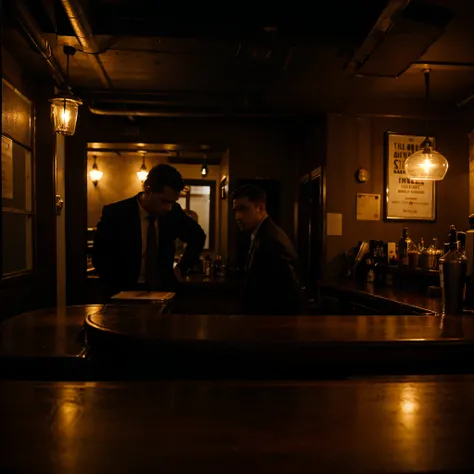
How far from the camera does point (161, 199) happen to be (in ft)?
11.1

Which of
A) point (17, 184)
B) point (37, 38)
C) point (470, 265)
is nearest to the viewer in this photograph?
point (470, 265)

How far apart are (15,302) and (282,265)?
2844 millimetres

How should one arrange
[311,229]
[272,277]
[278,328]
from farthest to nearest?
[311,229], [272,277], [278,328]

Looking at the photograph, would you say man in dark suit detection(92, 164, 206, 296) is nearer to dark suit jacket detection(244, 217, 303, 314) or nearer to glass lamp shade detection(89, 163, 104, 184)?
dark suit jacket detection(244, 217, 303, 314)

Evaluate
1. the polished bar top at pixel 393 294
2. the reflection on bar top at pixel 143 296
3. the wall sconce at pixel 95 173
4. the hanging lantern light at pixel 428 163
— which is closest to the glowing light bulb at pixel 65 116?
the reflection on bar top at pixel 143 296

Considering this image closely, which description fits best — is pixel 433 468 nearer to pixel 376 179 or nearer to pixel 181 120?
pixel 376 179

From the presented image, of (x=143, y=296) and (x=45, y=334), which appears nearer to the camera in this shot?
(x=45, y=334)

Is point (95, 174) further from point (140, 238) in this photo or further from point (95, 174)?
point (140, 238)

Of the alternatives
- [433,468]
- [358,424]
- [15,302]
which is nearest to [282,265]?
[358,424]

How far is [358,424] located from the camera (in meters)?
1.05

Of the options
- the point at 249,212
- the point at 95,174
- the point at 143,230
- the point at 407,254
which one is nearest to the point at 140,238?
the point at 143,230

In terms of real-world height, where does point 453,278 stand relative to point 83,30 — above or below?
below

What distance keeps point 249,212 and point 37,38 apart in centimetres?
→ 209

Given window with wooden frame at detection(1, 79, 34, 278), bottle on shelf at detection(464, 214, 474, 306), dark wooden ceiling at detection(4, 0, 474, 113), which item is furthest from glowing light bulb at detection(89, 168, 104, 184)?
bottle on shelf at detection(464, 214, 474, 306)
